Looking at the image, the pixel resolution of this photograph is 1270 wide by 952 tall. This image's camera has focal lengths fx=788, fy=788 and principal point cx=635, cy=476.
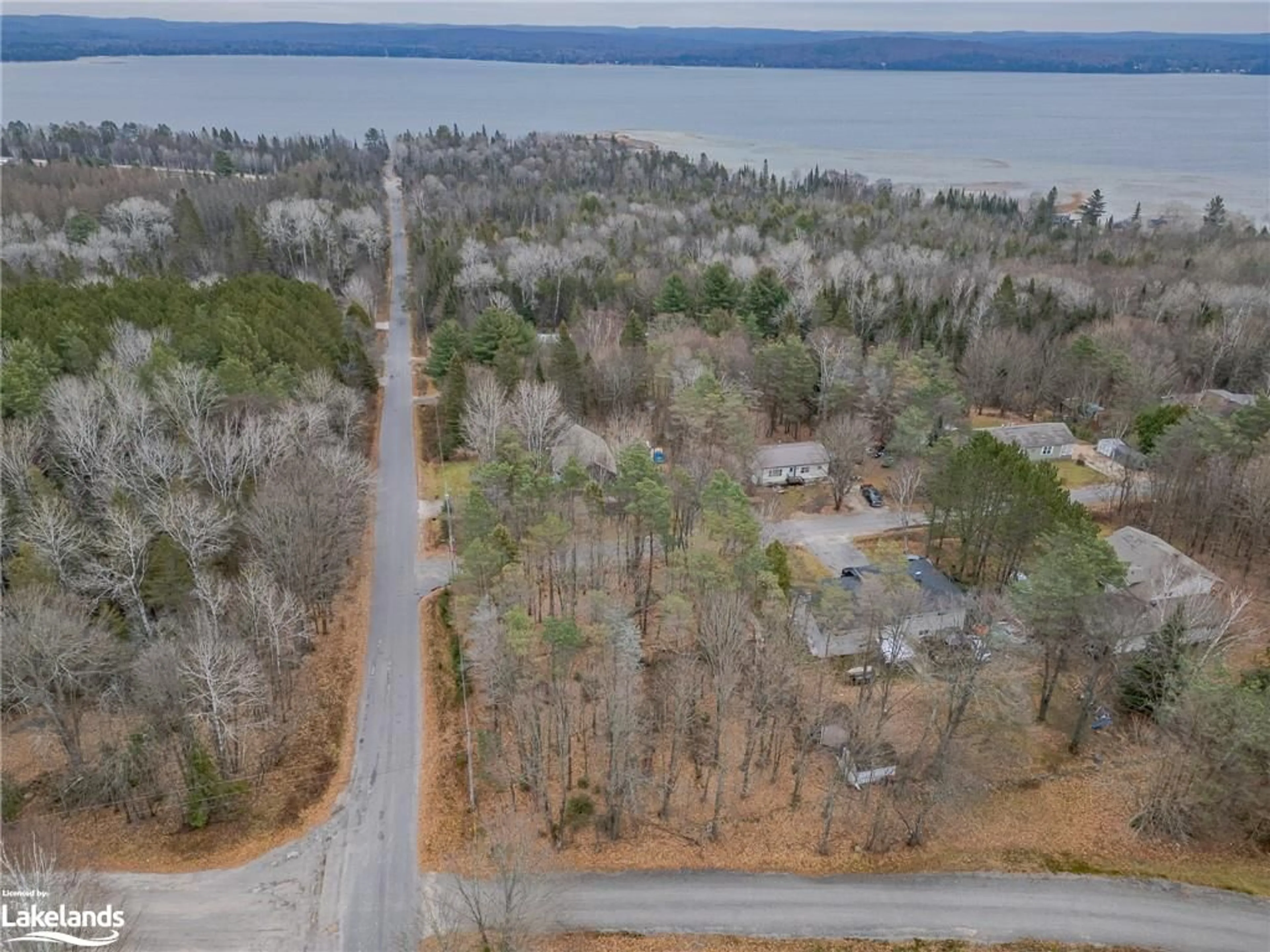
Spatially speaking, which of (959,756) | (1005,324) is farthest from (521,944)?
(1005,324)

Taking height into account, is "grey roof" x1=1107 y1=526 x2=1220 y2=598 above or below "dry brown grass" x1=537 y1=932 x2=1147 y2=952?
above

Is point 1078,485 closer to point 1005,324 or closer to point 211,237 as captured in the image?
point 1005,324

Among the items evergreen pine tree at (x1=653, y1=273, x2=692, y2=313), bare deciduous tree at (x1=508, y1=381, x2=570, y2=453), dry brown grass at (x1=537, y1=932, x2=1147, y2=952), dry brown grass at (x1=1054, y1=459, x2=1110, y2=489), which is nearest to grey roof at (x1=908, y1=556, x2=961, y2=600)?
dry brown grass at (x1=537, y1=932, x2=1147, y2=952)

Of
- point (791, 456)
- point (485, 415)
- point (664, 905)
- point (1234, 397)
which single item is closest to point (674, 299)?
point (791, 456)

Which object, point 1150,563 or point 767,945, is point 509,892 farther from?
point 1150,563

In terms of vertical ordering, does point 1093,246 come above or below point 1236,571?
above

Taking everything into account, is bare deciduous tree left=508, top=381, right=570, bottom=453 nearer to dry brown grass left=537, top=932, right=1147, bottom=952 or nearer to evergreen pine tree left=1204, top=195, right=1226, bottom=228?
dry brown grass left=537, top=932, right=1147, bottom=952
